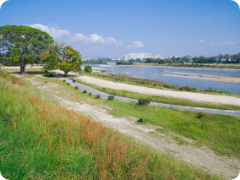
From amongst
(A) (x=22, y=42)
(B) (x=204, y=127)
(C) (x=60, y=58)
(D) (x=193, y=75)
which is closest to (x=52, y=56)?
(C) (x=60, y=58)

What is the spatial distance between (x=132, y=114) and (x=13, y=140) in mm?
9198

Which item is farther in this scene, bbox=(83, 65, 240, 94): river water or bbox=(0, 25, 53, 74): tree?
bbox=(83, 65, 240, 94): river water

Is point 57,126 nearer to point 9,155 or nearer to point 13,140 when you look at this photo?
point 13,140

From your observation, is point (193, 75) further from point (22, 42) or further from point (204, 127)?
point (204, 127)

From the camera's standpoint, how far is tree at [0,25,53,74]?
116ft

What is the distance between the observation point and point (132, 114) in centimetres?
1145

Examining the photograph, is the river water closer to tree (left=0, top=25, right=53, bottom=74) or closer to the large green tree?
the large green tree

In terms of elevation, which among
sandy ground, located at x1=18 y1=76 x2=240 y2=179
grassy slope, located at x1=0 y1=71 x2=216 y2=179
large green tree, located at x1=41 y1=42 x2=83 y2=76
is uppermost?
large green tree, located at x1=41 y1=42 x2=83 y2=76

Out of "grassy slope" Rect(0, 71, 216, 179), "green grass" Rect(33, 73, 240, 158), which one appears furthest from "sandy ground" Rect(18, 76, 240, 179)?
"grassy slope" Rect(0, 71, 216, 179)

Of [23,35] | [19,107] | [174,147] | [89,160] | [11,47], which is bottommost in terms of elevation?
[174,147]

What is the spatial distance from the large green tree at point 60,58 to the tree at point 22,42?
8.17 feet

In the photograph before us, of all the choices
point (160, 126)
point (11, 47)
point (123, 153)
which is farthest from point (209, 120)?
point (11, 47)

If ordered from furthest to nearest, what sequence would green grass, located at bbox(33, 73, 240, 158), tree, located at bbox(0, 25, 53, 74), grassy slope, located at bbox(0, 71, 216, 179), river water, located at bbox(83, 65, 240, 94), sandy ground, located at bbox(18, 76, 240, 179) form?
river water, located at bbox(83, 65, 240, 94), tree, located at bbox(0, 25, 53, 74), green grass, located at bbox(33, 73, 240, 158), sandy ground, located at bbox(18, 76, 240, 179), grassy slope, located at bbox(0, 71, 216, 179)

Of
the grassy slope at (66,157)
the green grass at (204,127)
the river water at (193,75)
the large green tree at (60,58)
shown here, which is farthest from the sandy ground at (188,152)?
the river water at (193,75)
